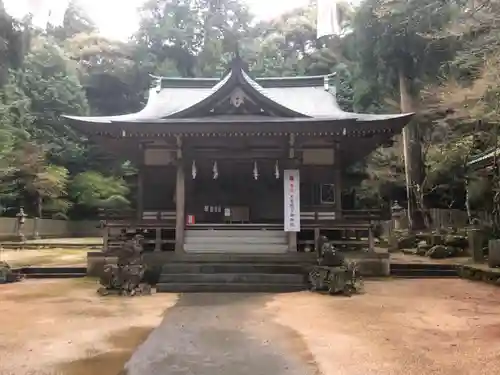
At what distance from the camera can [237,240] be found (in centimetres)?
1327

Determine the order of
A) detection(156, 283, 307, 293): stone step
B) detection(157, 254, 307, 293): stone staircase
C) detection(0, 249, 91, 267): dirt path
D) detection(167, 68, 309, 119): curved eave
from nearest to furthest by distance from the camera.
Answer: detection(156, 283, 307, 293): stone step, detection(157, 254, 307, 293): stone staircase, detection(167, 68, 309, 119): curved eave, detection(0, 249, 91, 267): dirt path

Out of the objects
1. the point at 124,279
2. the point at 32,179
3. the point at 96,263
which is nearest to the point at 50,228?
the point at 32,179

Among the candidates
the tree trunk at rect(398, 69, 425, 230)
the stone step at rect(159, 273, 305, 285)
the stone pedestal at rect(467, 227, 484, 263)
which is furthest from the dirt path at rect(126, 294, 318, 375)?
the tree trunk at rect(398, 69, 425, 230)

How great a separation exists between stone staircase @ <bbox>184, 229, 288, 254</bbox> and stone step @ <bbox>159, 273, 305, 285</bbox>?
204 centimetres

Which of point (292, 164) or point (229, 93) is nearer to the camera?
point (292, 164)

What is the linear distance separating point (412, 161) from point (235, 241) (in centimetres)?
1219

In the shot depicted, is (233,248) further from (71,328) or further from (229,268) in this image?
(71,328)

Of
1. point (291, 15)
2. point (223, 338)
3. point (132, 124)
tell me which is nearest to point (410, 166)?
point (132, 124)

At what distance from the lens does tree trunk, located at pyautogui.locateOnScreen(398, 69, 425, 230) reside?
21469 mm

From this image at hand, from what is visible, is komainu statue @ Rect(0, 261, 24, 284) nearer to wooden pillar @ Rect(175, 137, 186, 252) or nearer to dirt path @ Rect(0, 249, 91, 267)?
dirt path @ Rect(0, 249, 91, 267)

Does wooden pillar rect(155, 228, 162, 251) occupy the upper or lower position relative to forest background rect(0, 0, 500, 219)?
lower

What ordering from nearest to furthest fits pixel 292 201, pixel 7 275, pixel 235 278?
1. pixel 235 278
2. pixel 7 275
3. pixel 292 201

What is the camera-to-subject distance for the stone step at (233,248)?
42.0 feet

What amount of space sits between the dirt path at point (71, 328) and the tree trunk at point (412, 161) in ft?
50.3
